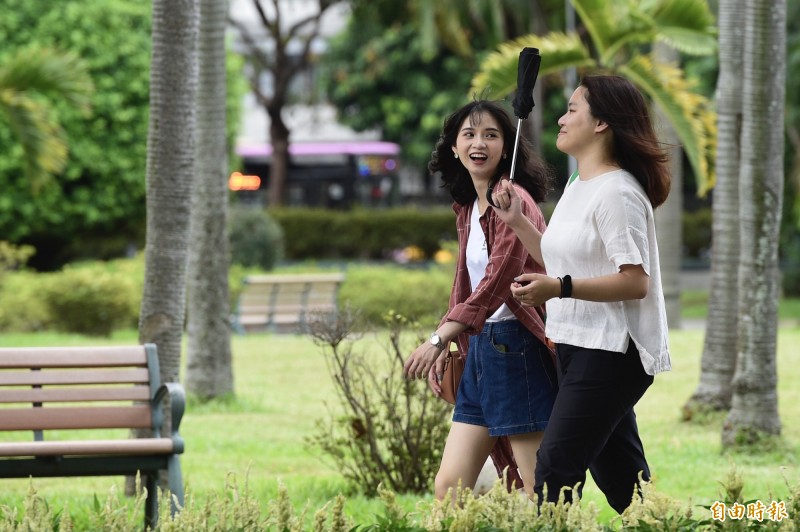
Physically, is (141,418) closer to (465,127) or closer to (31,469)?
(31,469)

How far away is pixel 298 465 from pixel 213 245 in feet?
10.6

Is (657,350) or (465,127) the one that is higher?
(465,127)

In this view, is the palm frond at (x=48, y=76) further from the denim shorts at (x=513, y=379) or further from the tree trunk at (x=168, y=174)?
the denim shorts at (x=513, y=379)

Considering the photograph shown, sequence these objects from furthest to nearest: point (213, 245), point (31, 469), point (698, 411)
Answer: point (213, 245) < point (698, 411) < point (31, 469)

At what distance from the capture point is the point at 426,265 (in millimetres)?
32562

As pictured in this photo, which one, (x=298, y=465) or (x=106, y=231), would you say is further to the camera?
(x=106, y=231)

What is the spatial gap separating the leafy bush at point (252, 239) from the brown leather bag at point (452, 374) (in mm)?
19242

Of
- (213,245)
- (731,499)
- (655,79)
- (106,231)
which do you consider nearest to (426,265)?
(106,231)

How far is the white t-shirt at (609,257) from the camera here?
4.06 meters

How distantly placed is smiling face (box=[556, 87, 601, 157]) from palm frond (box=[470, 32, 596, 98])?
907cm

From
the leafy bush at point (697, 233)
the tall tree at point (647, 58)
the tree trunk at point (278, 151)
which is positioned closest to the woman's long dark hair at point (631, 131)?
the tall tree at point (647, 58)

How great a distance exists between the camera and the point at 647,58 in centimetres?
1538

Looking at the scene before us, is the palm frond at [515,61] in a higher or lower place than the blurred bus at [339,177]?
higher

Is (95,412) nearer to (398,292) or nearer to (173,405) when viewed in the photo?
(173,405)
